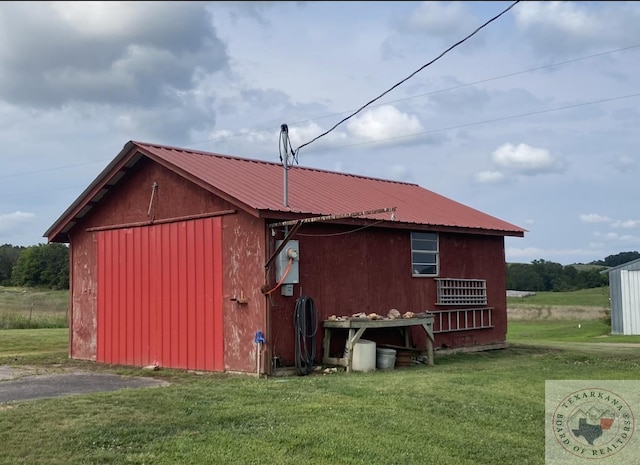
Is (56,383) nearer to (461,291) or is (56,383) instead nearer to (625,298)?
(461,291)

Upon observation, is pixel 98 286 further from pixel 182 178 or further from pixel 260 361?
pixel 260 361

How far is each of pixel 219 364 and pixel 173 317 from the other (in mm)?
1508

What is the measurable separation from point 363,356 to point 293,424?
16.7ft

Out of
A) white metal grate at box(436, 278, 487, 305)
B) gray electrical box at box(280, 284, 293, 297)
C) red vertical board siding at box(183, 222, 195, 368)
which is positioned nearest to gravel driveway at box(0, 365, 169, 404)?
red vertical board siding at box(183, 222, 195, 368)

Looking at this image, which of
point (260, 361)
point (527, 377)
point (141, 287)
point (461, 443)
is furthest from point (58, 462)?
point (141, 287)

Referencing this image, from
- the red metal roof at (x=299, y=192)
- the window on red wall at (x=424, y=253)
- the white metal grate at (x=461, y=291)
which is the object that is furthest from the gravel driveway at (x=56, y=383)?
the white metal grate at (x=461, y=291)

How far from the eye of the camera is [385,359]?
1283cm

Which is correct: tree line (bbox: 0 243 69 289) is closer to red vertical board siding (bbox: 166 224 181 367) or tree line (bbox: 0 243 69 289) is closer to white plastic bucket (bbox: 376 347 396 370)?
→ red vertical board siding (bbox: 166 224 181 367)

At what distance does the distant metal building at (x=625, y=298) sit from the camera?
29547 mm

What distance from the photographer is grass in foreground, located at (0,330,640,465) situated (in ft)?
21.1

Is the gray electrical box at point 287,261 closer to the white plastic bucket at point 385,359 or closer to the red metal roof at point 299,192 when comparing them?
the red metal roof at point 299,192

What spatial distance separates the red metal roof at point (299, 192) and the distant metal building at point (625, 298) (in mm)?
13925

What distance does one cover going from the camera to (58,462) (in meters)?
6.07

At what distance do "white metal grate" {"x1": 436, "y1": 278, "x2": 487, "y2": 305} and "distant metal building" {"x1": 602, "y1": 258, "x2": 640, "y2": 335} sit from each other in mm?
15260
